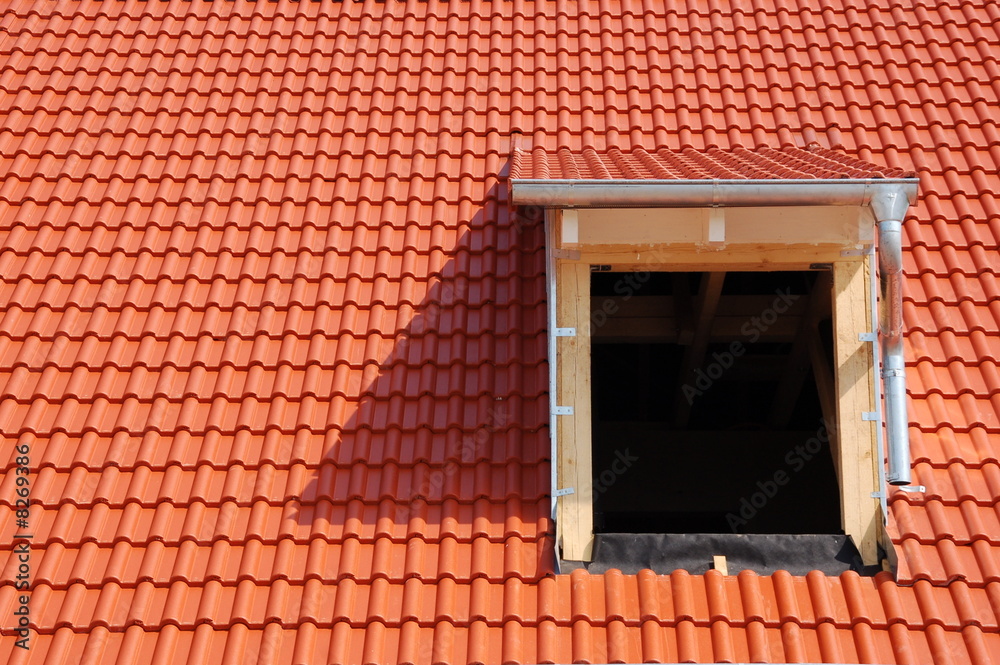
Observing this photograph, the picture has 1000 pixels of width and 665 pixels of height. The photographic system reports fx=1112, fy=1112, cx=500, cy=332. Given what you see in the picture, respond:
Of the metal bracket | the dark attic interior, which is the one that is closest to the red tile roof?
the metal bracket

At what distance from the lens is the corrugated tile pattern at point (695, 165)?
528 cm

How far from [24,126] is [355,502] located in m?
3.92

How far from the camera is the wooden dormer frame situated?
508cm

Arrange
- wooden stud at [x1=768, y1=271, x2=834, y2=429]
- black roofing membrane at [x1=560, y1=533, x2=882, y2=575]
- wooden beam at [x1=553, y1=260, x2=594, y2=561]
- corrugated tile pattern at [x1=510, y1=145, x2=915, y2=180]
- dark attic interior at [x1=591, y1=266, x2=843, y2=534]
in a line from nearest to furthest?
black roofing membrane at [x1=560, y1=533, x2=882, y2=575], wooden beam at [x1=553, y1=260, x2=594, y2=561], corrugated tile pattern at [x1=510, y1=145, x2=915, y2=180], wooden stud at [x1=768, y1=271, x2=834, y2=429], dark attic interior at [x1=591, y1=266, x2=843, y2=534]

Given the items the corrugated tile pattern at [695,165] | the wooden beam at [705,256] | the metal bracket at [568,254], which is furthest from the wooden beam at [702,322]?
the metal bracket at [568,254]

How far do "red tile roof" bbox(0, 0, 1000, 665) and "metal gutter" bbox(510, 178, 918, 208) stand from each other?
34.4 inches

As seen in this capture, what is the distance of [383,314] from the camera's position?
19.5 ft

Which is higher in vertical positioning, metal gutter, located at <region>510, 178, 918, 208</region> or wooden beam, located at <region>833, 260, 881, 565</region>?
metal gutter, located at <region>510, 178, 918, 208</region>

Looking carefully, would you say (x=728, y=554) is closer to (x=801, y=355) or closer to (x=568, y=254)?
(x=568, y=254)

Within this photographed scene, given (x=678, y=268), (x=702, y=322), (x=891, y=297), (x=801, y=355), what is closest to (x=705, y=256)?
(x=678, y=268)

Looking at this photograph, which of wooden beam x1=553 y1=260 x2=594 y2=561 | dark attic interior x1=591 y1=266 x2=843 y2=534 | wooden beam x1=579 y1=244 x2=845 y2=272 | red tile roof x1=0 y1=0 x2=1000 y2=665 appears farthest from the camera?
dark attic interior x1=591 y1=266 x2=843 y2=534

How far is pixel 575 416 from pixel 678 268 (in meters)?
0.97

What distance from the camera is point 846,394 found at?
5297mm

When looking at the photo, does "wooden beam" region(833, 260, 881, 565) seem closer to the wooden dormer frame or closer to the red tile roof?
the wooden dormer frame
